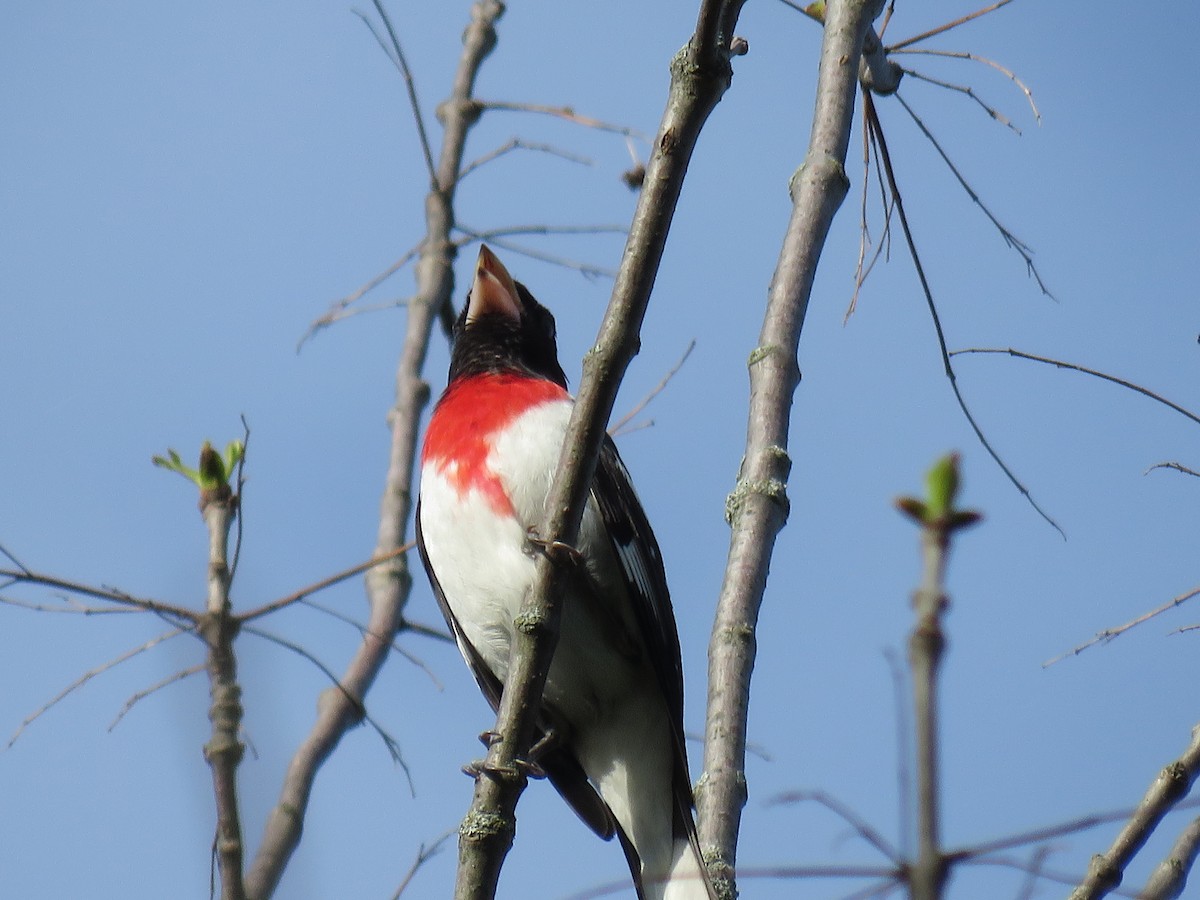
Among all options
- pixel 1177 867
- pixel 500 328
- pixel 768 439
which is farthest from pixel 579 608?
pixel 1177 867

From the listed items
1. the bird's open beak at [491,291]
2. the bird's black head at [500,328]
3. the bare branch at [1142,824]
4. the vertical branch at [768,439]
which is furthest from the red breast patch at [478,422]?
the bare branch at [1142,824]

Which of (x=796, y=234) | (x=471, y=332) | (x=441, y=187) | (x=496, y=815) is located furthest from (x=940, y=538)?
(x=441, y=187)

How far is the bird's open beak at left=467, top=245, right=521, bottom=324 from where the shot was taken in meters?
5.35

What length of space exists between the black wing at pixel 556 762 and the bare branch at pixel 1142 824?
2.34 metres

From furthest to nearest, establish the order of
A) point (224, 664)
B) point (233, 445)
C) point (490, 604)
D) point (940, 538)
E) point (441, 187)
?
point (441, 187) → point (490, 604) → point (233, 445) → point (224, 664) → point (940, 538)

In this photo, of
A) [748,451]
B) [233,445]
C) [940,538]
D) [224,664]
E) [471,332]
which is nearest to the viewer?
[940,538]

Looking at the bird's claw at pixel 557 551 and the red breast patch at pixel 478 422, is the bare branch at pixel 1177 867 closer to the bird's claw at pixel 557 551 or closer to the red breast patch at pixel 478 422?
the bird's claw at pixel 557 551

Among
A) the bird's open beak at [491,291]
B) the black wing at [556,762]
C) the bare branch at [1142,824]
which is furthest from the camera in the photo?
the bird's open beak at [491,291]

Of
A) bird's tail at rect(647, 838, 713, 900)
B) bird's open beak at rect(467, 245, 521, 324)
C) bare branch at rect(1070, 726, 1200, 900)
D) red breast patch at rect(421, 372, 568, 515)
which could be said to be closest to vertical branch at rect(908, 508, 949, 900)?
bare branch at rect(1070, 726, 1200, 900)

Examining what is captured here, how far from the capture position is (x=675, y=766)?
446cm

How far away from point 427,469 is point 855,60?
6.57 feet

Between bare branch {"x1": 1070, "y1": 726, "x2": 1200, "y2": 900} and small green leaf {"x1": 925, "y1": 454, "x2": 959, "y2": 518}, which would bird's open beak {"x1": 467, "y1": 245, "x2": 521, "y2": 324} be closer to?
bare branch {"x1": 1070, "y1": 726, "x2": 1200, "y2": 900}

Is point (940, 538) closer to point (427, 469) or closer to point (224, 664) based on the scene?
point (224, 664)

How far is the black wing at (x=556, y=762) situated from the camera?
4531 mm
